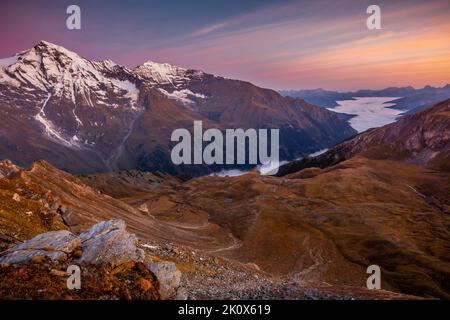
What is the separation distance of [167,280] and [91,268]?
624 centimetres

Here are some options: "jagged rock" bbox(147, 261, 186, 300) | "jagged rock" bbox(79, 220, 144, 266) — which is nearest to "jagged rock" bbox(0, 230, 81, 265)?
"jagged rock" bbox(79, 220, 144, 266)

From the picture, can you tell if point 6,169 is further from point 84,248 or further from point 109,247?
Result: point 109,247

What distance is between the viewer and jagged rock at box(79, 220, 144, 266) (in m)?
35.7

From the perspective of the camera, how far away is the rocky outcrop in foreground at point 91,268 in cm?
2994

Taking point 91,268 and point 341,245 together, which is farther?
point 341,245

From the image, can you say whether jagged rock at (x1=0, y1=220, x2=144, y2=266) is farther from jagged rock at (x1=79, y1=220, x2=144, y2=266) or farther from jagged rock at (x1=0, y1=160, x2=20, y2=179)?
jagged rock at (x1=0, y1=160, x2=20, y2=179)

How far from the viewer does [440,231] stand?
6895 inches

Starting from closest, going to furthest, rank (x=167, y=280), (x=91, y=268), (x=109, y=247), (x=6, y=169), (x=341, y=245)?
(x=91, y=268) → (x=167, y=280) → (x=109, y=247) → (x=6, y=169) → (x=341, y=245)

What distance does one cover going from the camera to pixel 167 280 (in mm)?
34969

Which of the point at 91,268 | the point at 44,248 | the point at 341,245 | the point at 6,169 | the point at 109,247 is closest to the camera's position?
the point at 91,268

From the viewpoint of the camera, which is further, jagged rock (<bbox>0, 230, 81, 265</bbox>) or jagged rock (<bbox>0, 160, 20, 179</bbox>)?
jagged rock (<bbox>0, 160, 20, 179</bbox>)

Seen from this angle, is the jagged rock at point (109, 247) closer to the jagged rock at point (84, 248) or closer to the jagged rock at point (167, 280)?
the jagged rock at point (84, 248)

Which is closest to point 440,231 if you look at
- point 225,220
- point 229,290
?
point 225,220

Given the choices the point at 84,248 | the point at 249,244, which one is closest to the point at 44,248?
the point at 84,248
